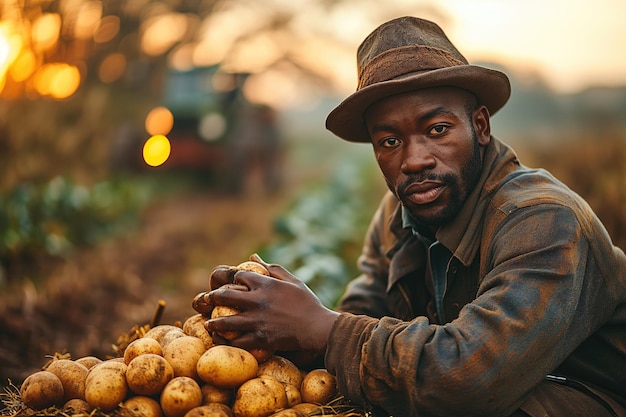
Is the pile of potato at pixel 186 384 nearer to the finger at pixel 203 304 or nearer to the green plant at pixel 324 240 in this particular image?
the finger at pixel 203 304

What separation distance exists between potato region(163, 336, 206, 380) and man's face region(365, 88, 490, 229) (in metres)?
1.02

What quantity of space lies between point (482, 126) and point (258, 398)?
4.81 ft

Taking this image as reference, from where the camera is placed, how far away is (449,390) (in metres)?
2.04

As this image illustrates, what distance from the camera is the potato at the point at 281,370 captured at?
2.41m

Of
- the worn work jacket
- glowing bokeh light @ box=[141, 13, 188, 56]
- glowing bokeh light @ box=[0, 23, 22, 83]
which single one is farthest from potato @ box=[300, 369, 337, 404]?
glowing bokeh light @ box=[141, 13, 188, 56]

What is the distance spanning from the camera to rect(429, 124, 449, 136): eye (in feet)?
8.39

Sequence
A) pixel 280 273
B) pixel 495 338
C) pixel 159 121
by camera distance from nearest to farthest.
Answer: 1. pixel 495 338
2. pixel 280 273
3. pixel 159 121

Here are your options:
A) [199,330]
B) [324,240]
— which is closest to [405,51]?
[199,330]

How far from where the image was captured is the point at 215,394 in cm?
232

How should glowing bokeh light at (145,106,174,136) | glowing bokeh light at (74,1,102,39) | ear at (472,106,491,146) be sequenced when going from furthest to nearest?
glowing bokeh light at (145,106,174,136) → glowing bokeh light at (74,1,102,39) → ear at (472,106,491,146)

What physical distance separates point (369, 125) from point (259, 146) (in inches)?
439

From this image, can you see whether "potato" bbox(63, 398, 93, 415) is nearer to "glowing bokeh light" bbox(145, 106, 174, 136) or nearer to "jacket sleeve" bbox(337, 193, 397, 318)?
"jacket sleeve" bbox(337, 193, 397, 318)

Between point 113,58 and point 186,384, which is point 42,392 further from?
point 113,58

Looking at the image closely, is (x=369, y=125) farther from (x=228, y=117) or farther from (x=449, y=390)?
(x=228, y=117)
